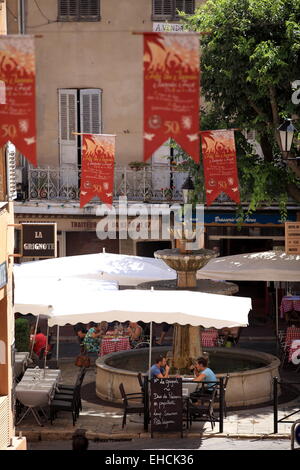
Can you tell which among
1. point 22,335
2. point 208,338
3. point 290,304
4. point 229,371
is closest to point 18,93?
point 229,371

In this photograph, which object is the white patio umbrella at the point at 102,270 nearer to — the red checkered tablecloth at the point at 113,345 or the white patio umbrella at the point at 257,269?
the white patio umbrella at the point at 257,269

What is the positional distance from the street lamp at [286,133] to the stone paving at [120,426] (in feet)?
16.8

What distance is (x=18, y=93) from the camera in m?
15.1

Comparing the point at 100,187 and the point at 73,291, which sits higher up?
the point at 100,187

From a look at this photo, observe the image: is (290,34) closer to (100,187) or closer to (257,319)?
(100,187)

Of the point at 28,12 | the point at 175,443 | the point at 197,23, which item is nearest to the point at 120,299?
the point at 175,443

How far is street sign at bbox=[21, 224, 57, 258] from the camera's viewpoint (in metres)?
18.5

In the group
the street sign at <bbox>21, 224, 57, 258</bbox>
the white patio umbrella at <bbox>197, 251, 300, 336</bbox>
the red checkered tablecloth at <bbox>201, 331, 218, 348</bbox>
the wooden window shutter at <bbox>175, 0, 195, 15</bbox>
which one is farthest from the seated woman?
the wooden window shutter at <bbox>175, 0, 195, 15</bbox>

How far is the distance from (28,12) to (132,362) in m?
14.0

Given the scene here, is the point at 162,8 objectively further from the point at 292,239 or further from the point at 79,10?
the point at 292,239

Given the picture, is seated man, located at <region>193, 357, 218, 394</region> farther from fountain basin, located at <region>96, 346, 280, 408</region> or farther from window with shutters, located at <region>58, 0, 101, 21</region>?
window with shutters, located at <region>58, 0, 101, 21</region>

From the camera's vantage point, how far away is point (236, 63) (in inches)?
1017

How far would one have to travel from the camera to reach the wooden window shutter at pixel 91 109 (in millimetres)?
34344

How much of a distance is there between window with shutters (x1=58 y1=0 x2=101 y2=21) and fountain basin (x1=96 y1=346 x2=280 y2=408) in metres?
13.2
